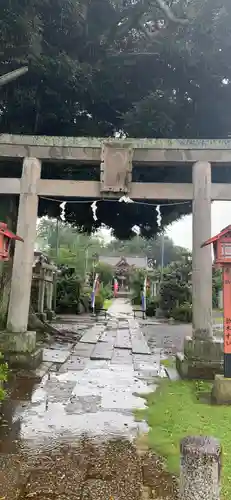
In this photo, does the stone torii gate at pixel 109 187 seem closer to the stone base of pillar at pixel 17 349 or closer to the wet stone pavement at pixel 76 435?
the stone base of pillar at pixel 17 349

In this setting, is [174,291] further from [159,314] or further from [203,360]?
[203,360]

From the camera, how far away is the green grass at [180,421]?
4.28m

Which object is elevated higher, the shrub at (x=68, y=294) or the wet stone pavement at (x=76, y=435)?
the shrub at (x=68, y=294)

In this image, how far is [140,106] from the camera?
11.0 metres

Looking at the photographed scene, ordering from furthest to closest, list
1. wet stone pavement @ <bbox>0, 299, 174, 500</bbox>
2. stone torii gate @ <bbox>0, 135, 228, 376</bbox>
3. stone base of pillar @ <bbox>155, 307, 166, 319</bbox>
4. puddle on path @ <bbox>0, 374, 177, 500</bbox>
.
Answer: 1. stone base of pillar @ <bbox>155, 307, 166, 319</bbox>
2. stone torii gate @ <bbox>0, 135, 228, 376</bbox>
3. wet stone pavement @ <bbox>0, 299, 174, 500</bbox>
4. puddle on path @ <bbox>0, 374, 177, 500</bbox>

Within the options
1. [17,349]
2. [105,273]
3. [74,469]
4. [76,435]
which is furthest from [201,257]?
[105,273]

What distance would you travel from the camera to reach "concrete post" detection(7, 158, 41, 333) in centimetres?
871

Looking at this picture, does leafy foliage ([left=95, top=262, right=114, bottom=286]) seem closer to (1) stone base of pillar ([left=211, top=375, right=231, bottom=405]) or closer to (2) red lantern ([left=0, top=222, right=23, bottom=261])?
(2) red lantern ([left=0, top=222, right=23, bottom=261])

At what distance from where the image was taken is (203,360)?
8.26m

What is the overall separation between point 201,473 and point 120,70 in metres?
11.9

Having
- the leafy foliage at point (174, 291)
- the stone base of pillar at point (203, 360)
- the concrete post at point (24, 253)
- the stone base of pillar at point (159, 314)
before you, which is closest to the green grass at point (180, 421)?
the stone base of pillar at point (203, 360)

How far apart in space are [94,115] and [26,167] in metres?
4.73

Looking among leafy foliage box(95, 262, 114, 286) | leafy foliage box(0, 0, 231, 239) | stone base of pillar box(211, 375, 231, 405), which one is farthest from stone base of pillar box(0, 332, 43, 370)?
leafy foliage box(95, 262, 114, 286)

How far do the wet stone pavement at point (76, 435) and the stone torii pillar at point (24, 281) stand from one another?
761 millimetres
